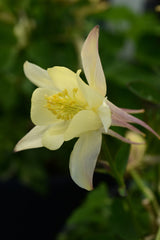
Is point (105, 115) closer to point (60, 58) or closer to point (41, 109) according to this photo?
point (41, 109)

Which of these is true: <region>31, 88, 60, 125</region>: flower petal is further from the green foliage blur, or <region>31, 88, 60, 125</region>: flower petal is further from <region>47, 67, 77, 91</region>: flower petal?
the green foliage blur

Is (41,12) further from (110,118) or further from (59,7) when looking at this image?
(110,118)

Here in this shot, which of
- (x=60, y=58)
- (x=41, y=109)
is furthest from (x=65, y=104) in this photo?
(x=60, y=58)

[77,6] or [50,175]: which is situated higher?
[77,6]

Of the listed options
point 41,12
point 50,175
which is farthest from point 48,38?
point 50,175

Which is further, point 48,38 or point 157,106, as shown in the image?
point 48,38

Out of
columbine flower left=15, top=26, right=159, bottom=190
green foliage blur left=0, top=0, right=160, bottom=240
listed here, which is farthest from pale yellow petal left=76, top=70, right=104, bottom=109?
green foliage blur left=0, top=0, right=160, bottom=240

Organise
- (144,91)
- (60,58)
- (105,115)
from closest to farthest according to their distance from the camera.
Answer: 1. (105,115)
2. (144,91)
3. (60,58)
